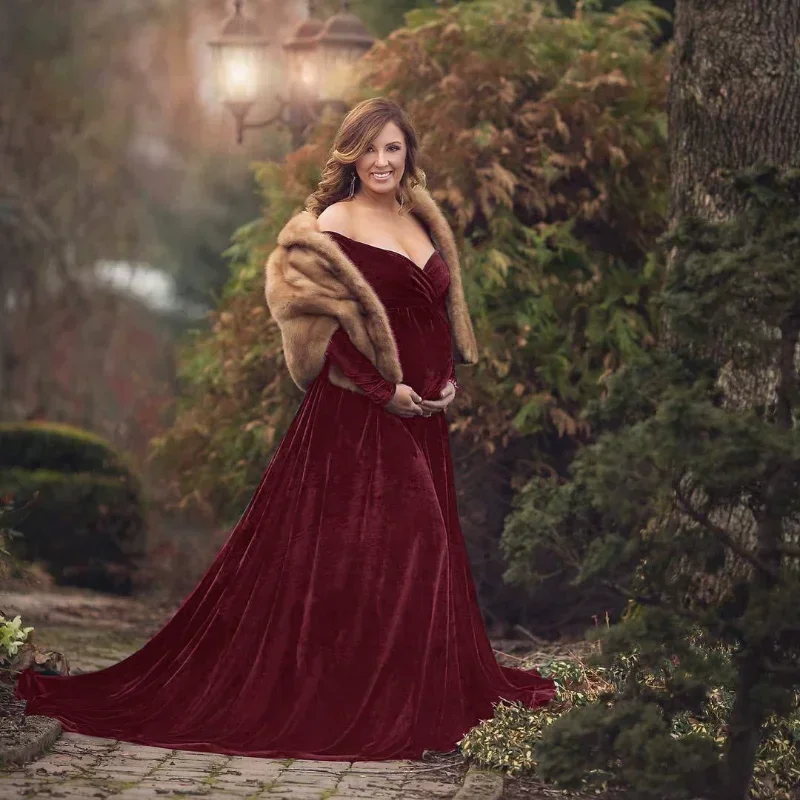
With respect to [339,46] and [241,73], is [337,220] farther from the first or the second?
[241,73]

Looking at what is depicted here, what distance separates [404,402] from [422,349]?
0.81ft

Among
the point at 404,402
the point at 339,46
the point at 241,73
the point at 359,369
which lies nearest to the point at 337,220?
the point at 359,369

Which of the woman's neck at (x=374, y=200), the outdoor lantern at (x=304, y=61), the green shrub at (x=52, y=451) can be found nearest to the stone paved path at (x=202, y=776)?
the woman's neck at (x=374, y=200)

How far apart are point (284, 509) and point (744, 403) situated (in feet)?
6.82

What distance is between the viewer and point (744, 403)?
6.52 m

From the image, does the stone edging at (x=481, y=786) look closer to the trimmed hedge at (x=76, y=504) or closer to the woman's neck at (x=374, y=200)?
the woman's neck at (x=374, y=200)

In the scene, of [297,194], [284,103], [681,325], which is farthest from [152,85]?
[681,325]

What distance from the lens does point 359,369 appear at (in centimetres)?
568

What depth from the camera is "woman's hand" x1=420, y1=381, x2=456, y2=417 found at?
5.75 meters

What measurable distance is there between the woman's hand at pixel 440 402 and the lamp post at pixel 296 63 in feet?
13.7

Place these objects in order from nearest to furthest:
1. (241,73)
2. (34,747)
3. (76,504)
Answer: (34,747)
(241,73)
(76,504)

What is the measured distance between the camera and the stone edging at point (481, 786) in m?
4.74

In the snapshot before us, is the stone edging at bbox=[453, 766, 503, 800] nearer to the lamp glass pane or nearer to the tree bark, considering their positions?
the tree bark

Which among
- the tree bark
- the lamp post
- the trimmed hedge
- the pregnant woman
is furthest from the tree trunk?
the trimmed hedge
